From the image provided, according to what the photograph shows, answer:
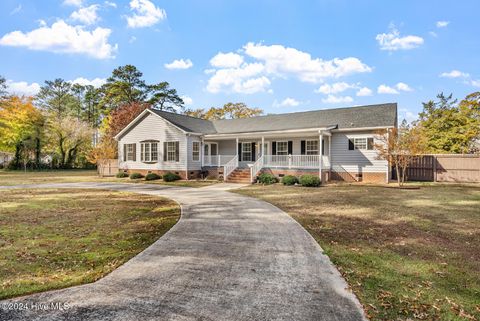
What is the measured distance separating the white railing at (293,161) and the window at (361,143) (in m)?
2.47

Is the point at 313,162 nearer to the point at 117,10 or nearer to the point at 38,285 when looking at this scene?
the point at 117,10

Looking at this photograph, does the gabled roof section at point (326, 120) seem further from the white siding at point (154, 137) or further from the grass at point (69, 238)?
the grass at point (69, 238)

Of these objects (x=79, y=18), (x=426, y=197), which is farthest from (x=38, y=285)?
(x=79, y=18)

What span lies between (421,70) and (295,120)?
12742 mm

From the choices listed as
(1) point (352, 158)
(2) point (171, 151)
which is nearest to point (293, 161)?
(1) point (352, 158)

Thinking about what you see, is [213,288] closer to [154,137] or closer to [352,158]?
[352,158]

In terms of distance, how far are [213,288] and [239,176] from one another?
15696mm

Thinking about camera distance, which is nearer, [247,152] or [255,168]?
[255,168]

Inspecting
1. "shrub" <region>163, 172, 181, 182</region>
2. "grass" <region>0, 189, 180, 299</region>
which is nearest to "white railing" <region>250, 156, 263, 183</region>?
"shrub" <region>163, 172, 181, 182</region>

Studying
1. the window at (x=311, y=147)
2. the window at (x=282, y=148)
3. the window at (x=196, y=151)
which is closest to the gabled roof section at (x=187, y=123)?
the window at (x=196, y=151)

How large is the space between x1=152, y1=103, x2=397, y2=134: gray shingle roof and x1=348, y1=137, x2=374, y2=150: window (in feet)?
3.02

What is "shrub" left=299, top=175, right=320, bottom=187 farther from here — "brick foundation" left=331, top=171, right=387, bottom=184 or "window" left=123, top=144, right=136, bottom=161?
"window" left=123, top=144, right=136, bottom=161

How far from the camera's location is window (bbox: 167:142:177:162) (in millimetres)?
21330

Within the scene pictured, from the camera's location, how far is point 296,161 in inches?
730
